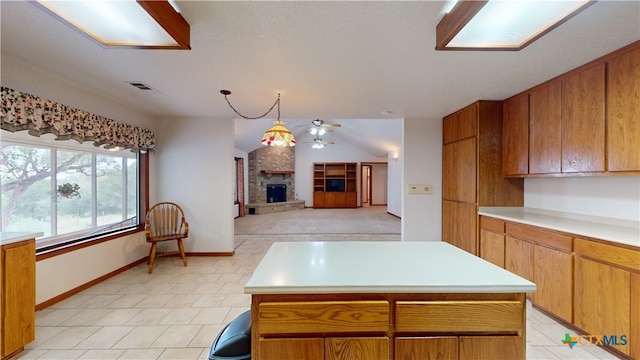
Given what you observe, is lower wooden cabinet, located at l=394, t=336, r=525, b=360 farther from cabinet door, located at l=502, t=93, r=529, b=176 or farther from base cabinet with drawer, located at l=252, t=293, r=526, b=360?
cabinet door, located at l=502, t=93, r=529, b=176

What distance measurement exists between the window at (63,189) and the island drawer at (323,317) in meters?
2.85

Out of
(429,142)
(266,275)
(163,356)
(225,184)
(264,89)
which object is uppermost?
(264,89)

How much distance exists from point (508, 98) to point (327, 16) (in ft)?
9.11

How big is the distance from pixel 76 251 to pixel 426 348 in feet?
11.7

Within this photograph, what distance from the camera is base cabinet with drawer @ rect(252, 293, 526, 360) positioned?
100cm

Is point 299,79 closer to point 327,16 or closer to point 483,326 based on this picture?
point 327,16

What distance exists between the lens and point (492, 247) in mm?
2971

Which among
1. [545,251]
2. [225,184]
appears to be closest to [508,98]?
[545,251]

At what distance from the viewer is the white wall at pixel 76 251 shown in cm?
224

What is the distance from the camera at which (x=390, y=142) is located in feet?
24.5

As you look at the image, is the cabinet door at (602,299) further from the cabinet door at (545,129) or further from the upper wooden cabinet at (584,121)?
the cabinet door at (545,129)

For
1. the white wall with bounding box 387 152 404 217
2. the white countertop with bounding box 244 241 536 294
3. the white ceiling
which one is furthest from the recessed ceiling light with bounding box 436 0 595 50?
the white wall with bounding box 387 152 404 217

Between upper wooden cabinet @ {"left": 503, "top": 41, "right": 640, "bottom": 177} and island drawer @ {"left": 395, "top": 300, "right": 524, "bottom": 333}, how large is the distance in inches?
74.4

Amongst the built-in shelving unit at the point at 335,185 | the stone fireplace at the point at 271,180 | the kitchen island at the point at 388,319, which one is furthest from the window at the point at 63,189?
the built-in shelving unit at the point at 335,185
